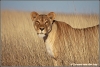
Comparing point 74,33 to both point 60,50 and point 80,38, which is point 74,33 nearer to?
point 80,38

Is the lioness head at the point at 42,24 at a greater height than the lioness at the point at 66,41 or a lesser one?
greater

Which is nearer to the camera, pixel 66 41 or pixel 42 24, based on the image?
pixel 42 24

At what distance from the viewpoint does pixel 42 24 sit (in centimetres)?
457

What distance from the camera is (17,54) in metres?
5.41

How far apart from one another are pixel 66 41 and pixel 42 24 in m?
0.57

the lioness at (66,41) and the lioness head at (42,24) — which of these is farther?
the lioness at (66,41)

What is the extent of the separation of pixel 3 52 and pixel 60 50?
158 centimetres

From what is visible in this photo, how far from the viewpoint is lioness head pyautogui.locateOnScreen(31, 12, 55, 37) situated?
445 centimetres

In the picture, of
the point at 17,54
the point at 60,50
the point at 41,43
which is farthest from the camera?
the point at 41,43

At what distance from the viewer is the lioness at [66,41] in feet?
15.0

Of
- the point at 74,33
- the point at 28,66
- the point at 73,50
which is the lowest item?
the point at 28,66

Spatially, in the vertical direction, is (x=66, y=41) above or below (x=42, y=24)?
below

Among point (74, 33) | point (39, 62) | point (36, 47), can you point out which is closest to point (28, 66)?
point (39, 62)

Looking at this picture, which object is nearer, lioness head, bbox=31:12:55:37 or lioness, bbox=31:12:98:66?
lioness head, bbox=31:12:55:37
